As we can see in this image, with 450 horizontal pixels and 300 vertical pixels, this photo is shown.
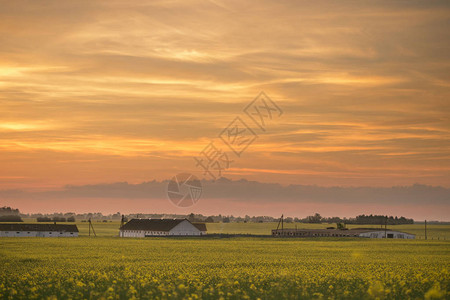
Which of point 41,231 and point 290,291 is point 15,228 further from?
point 290,291

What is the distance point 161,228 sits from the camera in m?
140

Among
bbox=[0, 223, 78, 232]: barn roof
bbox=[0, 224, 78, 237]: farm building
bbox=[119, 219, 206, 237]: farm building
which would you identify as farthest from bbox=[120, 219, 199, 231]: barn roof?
bbox=[0, 223, 78, 232]: barn roof

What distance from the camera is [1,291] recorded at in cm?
2500

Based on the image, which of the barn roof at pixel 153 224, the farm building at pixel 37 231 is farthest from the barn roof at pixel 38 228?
the barn roof at pixel 153 224

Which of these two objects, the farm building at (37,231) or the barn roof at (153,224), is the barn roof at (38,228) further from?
the barn roof at (153,224)

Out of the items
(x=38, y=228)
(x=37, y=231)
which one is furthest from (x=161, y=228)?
(x=38, y=228)

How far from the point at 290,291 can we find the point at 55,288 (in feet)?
37.1

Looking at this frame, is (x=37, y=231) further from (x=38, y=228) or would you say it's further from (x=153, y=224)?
(x=153, y=224)

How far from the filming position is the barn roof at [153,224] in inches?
5507

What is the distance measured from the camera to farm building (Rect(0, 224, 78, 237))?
14773 cm

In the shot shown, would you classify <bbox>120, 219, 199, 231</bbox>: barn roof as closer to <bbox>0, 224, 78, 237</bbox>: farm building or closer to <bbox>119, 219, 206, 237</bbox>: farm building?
<bbox>119, 219, 206, 237</bbox>: farm building

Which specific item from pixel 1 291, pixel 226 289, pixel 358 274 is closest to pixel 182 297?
pixel 226 289

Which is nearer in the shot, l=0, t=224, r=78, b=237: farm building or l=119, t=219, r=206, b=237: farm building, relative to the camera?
l=119, t=219, r=206, b=237: farm building

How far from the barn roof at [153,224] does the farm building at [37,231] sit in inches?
622
